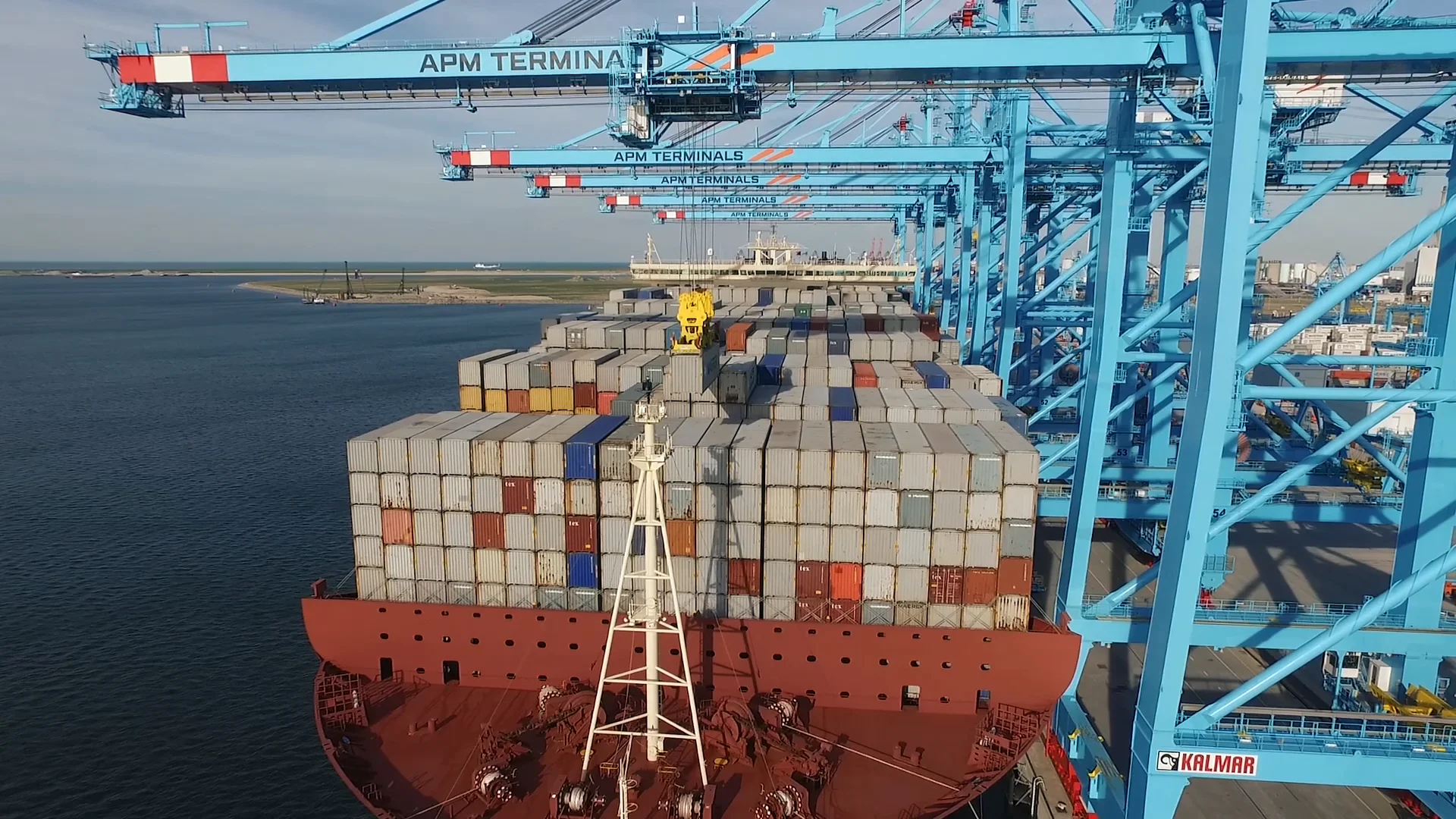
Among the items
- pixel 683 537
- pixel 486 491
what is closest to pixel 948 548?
pixel 683 537

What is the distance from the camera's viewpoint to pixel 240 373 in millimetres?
85375

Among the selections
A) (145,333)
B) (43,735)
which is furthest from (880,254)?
(145,333)

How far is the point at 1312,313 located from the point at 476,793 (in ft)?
56.2

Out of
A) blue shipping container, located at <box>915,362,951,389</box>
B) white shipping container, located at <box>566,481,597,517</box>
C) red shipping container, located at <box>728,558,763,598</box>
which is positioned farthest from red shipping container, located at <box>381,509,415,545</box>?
blue shipping container, located at <box>915,362,951,389</box>

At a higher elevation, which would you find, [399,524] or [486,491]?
[486,491]

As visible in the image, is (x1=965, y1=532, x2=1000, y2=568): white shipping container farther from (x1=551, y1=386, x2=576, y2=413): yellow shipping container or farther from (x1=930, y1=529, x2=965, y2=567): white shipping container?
(x1=551, y1=386, x2=576, y2=413): yellow shipping container

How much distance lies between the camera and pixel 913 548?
58.7 ft

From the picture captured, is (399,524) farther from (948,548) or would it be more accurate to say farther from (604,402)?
(948,548)

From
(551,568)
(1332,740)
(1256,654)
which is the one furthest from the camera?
(1256,654)

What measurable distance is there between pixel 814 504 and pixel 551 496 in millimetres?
6001

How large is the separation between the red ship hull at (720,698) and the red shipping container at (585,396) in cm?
752

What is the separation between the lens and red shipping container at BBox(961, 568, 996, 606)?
17750 millimetres

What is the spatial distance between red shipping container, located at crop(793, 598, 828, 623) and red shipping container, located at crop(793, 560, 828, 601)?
0.22 feet

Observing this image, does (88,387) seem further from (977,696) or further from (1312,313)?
(1312,313)
